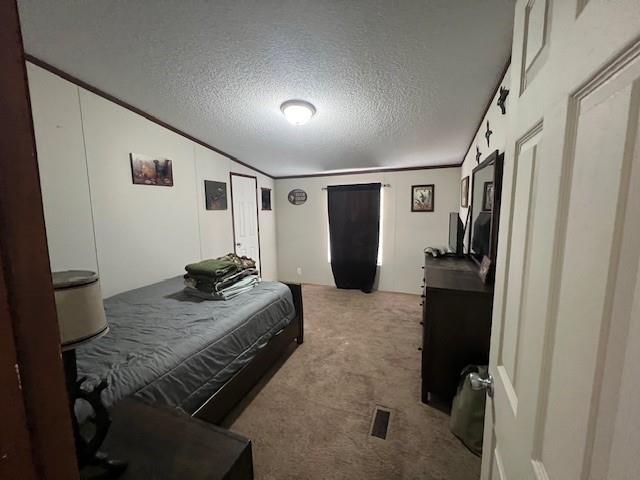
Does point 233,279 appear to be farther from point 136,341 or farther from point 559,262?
point 559,262

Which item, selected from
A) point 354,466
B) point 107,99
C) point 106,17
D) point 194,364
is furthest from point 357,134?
point 354,466

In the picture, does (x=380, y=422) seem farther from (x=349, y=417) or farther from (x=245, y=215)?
(x=245, y=215)

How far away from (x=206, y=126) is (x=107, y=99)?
0.84 metres

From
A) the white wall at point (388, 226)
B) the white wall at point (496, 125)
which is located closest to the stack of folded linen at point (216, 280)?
the white wall at point (496, 125)

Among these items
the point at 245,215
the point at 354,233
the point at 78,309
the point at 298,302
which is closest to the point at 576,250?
the point at 78,309

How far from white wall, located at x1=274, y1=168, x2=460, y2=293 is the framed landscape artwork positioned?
7.31 ft

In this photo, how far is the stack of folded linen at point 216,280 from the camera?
7.38 feet

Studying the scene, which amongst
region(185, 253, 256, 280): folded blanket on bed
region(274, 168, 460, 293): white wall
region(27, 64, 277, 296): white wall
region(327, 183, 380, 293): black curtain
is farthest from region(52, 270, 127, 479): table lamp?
region(274, 168, 460, 293): white wall

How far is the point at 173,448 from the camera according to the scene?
91cm

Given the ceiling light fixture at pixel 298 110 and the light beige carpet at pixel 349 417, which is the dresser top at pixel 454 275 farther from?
the ceiling light fixture at pixel 298 110

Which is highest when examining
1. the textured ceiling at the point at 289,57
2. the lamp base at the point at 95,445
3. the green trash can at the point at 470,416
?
the textured ceiling at the point at 289,57

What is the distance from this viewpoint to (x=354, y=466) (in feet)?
4.95

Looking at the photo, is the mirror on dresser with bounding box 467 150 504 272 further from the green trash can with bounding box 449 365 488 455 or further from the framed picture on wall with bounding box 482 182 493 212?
the green trash can with bounding box 449 365 488 455

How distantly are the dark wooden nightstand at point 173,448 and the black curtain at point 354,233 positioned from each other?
3.64 m
